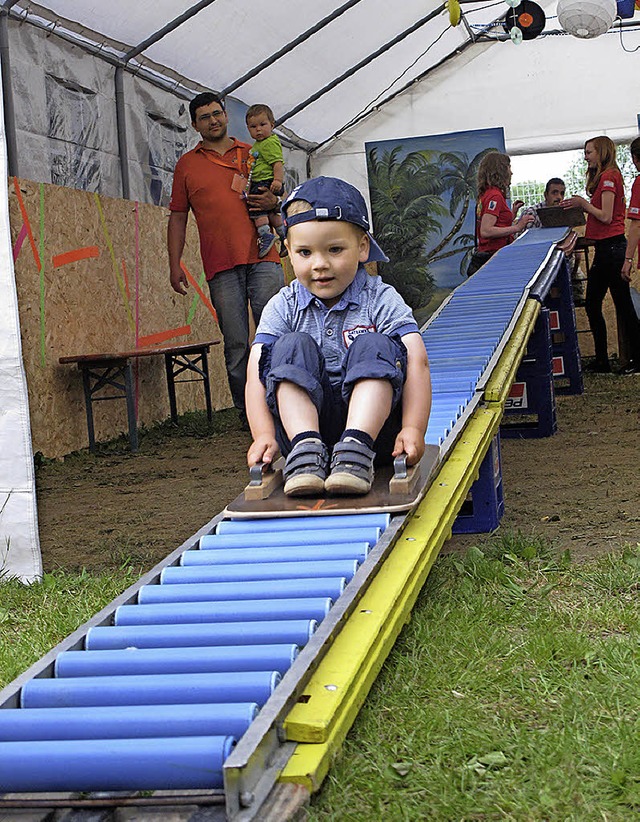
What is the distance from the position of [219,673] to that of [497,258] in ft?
21.4

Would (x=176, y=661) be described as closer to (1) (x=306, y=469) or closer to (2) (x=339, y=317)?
(1) (x=306, y=469)

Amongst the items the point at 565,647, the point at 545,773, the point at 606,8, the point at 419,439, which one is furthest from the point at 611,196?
the point at 545,773

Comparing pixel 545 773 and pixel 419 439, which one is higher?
pixel 419 439

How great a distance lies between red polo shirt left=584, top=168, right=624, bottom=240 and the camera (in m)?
8.63

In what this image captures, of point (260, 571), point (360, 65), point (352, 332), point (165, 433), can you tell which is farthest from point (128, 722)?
point (360, 65)

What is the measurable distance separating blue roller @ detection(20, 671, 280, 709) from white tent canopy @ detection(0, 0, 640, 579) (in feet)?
5.83

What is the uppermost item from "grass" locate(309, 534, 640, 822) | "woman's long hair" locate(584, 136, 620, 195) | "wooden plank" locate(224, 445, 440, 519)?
"woman's long hair" locate(584, 136, 620, 195)

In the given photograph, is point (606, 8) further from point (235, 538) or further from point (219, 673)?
point (219, 673)

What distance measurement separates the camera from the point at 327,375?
3154mm

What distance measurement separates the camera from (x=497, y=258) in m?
8.05

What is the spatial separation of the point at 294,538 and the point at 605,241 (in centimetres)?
703

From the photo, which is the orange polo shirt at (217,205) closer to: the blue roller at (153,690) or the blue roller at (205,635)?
the blue roller at (205,635)

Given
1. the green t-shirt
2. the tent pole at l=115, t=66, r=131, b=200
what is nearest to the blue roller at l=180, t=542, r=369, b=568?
→ the green t-shirt

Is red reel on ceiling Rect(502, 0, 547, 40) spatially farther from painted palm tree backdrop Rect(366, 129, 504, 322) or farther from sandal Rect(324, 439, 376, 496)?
sandal Rect(324, 439, 376, 496)
